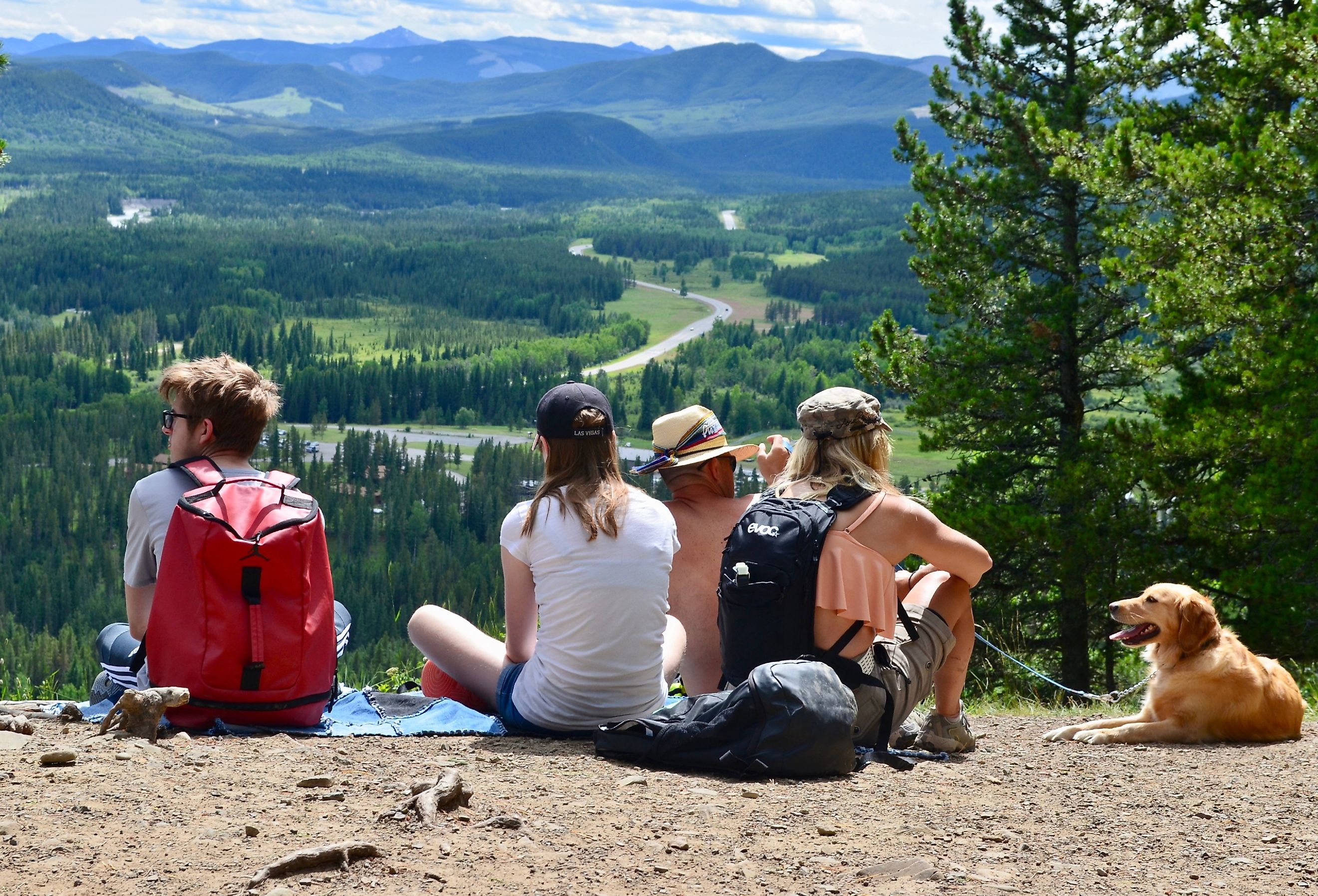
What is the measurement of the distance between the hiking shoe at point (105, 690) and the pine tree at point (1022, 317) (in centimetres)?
1316

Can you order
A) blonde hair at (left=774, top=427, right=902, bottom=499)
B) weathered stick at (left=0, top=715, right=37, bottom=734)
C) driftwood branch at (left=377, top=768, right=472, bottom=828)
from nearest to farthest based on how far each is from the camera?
driftwood branch at (left=377, top=768, right=472, bottom=828)
weathered stick at (left=0, top=715, right=37, bottom=734)
blonde hair at (left=774, top=427, right=902, bottom=499)

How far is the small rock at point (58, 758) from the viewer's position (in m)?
5.12

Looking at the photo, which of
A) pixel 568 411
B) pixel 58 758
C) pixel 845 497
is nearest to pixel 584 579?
pixel 568 411

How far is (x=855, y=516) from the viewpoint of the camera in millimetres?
5848

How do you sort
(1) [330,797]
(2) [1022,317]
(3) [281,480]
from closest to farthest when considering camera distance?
(1) [330,797] → (3) [281,480] → (2) [1022,317]

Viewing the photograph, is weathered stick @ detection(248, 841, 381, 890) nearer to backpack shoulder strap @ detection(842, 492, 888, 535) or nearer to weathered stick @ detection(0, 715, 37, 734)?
weathered stick @ detection(0, 715, 37, 734)

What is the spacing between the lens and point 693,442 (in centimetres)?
706

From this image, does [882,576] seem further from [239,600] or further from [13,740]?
[13,740]

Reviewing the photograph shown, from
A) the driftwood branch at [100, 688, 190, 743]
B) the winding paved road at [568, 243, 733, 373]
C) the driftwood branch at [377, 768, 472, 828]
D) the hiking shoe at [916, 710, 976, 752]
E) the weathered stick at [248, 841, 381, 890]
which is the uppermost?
the weathered stick at [248, 841, 381, 890]

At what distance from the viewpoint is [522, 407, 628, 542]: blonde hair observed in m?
5.94

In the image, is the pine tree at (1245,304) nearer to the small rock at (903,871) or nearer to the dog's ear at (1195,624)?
the dog's ear at (1195,624)

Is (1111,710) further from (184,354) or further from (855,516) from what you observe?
(184,354)

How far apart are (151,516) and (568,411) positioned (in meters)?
1.99

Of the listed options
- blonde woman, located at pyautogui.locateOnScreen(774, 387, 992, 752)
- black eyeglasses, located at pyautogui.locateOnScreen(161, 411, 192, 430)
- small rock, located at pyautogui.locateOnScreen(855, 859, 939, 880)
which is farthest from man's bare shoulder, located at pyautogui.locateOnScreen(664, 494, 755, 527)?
small rock, located at pyautogui.locateOnScreen(855, 859, 939, 880)
